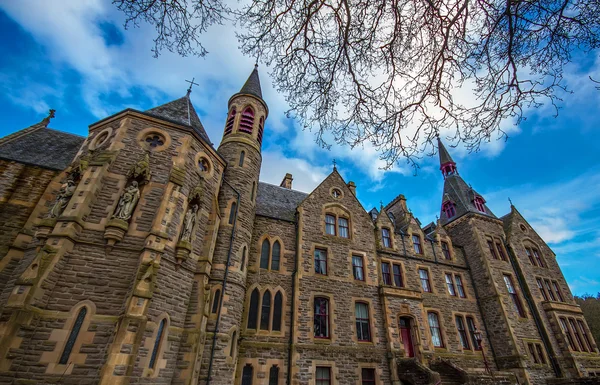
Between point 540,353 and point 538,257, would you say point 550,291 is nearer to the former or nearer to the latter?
point 538,257

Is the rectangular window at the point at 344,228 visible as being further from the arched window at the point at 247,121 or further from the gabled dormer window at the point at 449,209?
the gabled dormer window at the point at 449,209

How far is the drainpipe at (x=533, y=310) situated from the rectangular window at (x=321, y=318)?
15252mm

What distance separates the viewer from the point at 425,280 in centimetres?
1798

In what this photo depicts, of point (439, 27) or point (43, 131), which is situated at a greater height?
point (43, 131)

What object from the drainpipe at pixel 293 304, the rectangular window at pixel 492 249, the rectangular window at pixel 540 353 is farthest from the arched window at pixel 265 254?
the rectangular window at pixel 540 353

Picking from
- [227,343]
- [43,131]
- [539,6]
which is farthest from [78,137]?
[539,6]

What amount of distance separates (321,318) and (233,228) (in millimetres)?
6160

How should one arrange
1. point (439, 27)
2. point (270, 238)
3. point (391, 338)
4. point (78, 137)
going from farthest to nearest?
point (78, 137)
point (270, 238)
point (391, 338)
point (439, 27)

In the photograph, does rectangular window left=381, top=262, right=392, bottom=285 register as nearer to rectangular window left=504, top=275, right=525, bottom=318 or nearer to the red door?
the red door

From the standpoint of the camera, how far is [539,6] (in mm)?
4453

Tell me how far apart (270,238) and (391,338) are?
7.86m

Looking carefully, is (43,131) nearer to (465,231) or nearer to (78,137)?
(78,137)

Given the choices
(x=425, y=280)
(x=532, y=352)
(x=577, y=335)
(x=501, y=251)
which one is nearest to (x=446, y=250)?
(x=425, y=280)

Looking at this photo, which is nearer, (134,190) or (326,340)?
(134,190)
